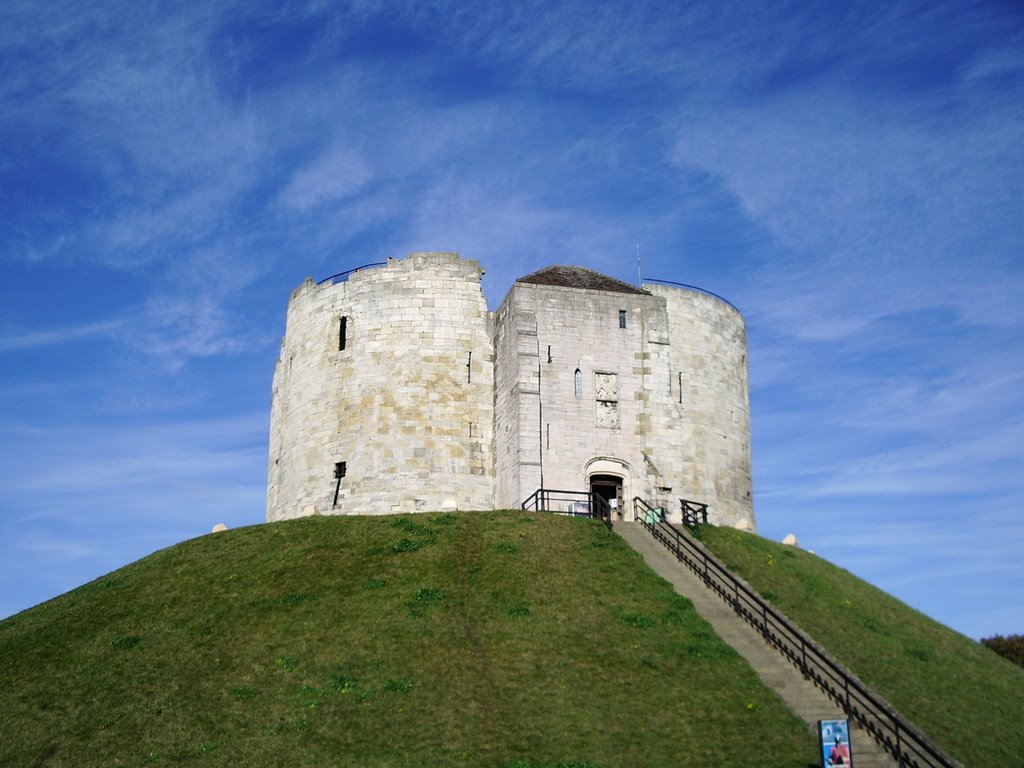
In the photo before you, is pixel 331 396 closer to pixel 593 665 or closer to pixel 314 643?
pixel 314 643

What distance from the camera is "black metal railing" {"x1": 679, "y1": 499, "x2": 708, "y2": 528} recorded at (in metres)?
39.0

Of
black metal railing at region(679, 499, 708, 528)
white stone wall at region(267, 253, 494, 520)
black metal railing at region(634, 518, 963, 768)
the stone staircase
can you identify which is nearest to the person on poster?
the stone staircase

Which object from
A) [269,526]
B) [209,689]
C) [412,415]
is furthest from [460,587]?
[412,415]

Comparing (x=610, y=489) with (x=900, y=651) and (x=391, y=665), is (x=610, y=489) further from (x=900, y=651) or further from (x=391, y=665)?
(x=391, y=665)

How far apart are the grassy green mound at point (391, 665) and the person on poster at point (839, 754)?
1.58 m

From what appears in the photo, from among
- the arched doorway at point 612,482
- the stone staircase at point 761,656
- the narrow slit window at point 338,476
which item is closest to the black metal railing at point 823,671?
the stone staircase at point 761,656

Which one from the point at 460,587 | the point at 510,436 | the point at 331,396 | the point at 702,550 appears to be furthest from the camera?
the point at 331,396

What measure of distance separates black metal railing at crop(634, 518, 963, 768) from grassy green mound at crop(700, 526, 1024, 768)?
60.4 inches

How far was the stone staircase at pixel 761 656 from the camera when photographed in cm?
2150

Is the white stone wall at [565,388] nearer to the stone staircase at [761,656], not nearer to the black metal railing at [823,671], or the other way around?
the stone staircase at [761,656]

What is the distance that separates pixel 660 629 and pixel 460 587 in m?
5.73

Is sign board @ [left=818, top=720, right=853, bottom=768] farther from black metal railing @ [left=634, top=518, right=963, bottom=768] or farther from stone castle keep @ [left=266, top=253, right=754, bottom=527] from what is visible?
stone castle keep @ [left=266, top=253, right=754, bottom=527]

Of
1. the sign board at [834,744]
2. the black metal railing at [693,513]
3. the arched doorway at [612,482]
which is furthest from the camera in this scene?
the arched doorway at [612,482]

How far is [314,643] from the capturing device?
25.9 m
